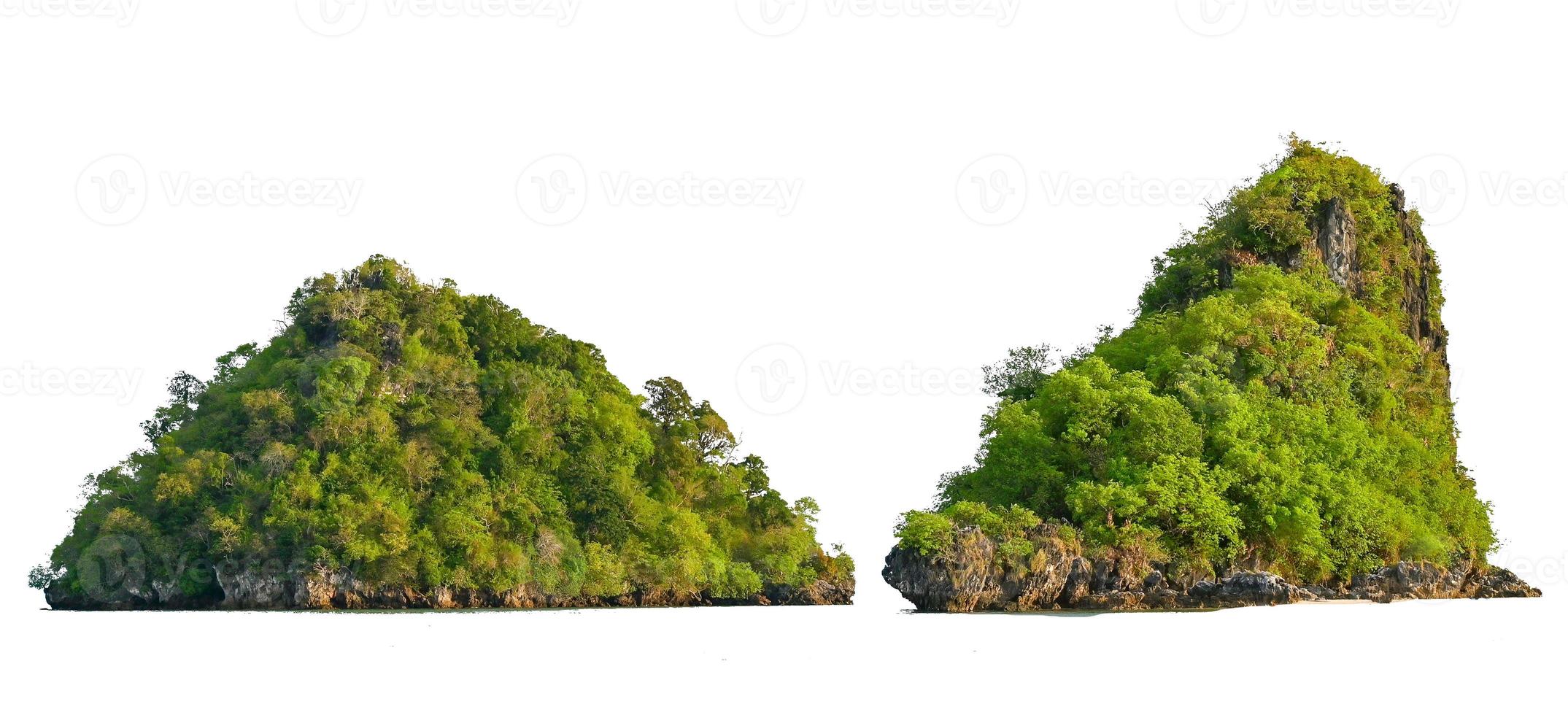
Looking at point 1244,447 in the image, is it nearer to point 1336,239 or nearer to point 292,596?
Result: point 1336,239

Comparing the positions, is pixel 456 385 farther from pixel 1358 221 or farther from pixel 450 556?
pixel 1358 221

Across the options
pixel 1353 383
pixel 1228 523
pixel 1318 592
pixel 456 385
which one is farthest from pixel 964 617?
pixel 456 385

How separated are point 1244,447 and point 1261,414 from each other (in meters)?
2.15

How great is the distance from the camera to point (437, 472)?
2114 inches

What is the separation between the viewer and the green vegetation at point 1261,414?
1558 inches

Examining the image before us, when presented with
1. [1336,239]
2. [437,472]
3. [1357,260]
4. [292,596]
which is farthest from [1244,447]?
[292,596]

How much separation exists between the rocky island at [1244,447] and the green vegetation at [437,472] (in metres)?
15.6

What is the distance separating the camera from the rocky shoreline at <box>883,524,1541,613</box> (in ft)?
122

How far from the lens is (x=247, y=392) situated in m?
51.8

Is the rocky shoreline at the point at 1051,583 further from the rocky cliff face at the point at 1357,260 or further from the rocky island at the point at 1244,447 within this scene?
the rocky cliff face at the point at 1357,260

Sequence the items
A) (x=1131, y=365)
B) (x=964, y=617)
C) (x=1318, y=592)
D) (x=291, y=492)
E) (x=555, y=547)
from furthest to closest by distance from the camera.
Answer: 1. (x=555, y=547)
2. (x=291, y=492)
3. (x=1131, y=365)
4. (x=1318, y=592)
5. (x=964, y=617)

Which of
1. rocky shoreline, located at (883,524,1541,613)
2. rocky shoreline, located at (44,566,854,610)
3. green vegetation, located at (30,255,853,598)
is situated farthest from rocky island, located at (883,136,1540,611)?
rocky shoreline, located at (44,566,854,610)

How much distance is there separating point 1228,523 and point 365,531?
89.7 feet

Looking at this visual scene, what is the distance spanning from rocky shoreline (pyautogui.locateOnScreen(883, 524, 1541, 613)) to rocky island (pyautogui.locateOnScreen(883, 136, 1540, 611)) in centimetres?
6
